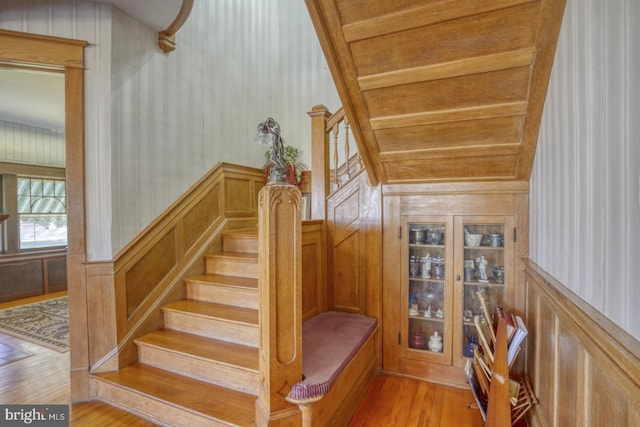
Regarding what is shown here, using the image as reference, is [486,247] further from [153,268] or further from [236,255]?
[153,268]

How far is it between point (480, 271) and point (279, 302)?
1.76 m

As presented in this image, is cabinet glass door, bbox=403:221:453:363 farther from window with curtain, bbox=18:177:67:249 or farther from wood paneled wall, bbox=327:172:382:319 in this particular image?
window with curtain, bbox=18:177:67:249

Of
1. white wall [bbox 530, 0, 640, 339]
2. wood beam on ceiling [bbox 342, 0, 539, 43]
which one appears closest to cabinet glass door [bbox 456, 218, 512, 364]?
white wall [bbox 530, 0, 640, 339]

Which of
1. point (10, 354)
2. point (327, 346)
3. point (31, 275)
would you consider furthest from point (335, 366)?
point (31, 275)

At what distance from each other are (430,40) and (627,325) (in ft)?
4.40

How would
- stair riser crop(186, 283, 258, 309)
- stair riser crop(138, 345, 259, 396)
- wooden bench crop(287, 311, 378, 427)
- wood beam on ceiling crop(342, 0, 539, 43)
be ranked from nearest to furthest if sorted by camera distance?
wood beam on ceiling crop(342, 0, 539, 43) → wooden bench crop(287, 311, 378, 427) → stair riser crop(138, 345, 259, 396) → stair riser crop(186, 283, 258, 309)

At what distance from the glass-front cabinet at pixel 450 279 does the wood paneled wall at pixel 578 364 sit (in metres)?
0.56

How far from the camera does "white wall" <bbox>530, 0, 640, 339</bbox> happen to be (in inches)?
29.2

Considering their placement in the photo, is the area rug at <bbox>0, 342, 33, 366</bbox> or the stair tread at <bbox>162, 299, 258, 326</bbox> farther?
the area rug at <bbox>0, 342, 33, 366</bbox>

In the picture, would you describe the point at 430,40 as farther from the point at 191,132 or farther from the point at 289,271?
the point at 191,132

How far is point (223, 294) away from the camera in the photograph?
2631mm

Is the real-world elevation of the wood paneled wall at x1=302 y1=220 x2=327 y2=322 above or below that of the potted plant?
below

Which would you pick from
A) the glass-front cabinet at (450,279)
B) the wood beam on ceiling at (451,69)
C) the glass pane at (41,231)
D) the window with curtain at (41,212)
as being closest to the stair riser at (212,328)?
the glass-front cabinet at (450,279)

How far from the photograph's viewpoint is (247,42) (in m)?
3.95
